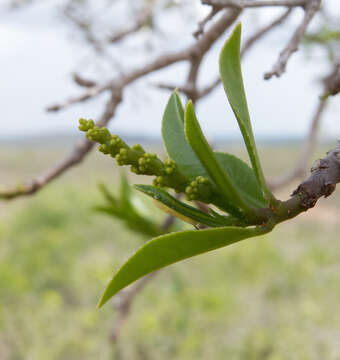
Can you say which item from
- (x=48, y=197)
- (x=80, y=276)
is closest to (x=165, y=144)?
(x=80, y=276)

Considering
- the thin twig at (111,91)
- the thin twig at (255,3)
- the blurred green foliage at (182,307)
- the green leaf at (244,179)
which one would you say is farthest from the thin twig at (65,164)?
the blurred green foliage at (182,307)

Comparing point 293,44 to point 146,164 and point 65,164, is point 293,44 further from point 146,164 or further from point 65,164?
point 65,164

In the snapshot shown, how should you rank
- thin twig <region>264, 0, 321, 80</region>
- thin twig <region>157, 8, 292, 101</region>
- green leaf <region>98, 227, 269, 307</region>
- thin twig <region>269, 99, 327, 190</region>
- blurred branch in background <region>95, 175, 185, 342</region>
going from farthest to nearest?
thin twig <region>269, 99, 327, 190</region> < blurred branch in background <region>95, 175, 185, 342</region> < thin twig <region>157, 8, 292, 101</region> < thin twig <region>264, 0, 321, 80</region> < green leaf <region>98, 227, 269, 307</region>

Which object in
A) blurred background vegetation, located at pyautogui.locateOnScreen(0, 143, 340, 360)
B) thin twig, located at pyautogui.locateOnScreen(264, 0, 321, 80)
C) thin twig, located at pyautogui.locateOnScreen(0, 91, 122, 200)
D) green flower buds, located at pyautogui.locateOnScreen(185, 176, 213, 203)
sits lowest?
blurred background vegetation, located at pyautogui.locateOnScreen(0, 143, 340, 360)

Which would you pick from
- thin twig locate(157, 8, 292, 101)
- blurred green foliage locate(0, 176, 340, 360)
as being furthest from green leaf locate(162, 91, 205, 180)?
blurred green foliage locate(0, 176, 340, 360)

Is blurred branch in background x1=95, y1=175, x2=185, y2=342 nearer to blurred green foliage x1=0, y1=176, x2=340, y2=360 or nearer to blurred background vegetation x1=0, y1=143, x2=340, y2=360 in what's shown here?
blurred background vegetation x1=0, y1=143, x2=340, y2=360

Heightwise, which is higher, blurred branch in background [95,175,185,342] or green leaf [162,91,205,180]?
green leaf [162,91,205,180]
